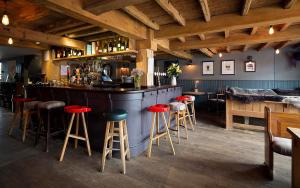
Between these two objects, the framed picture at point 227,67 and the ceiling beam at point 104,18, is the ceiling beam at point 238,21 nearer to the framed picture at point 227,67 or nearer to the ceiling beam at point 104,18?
the ceiling beam at point 104,18

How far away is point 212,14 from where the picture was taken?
3.52m

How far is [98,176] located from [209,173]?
1.46m

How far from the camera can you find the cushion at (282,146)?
1994 millimetres

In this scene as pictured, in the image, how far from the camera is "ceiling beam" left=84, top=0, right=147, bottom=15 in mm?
2312

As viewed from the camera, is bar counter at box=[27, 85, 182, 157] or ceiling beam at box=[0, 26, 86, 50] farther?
ceiling beam at box=[0, 26, 86, 50]

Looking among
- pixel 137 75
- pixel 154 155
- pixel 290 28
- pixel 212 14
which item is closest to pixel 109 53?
pixel 137 75

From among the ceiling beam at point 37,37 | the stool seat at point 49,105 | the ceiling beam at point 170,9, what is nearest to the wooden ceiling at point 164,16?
the ceiling beam at point 170,9

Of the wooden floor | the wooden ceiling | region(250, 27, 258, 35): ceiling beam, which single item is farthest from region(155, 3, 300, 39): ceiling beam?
the wooden floor

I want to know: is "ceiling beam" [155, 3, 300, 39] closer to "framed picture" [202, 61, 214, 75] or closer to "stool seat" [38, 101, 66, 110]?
"stool seat" [38, 101, 66, 110]

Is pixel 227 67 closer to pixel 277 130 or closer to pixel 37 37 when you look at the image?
pixel 277 130

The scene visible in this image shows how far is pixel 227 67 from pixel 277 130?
5810 millimetres

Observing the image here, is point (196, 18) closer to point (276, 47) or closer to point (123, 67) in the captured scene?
point (276, 47)

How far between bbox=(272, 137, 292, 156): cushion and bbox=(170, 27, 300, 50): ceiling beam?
3.36m

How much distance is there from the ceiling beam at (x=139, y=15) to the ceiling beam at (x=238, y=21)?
368mm
